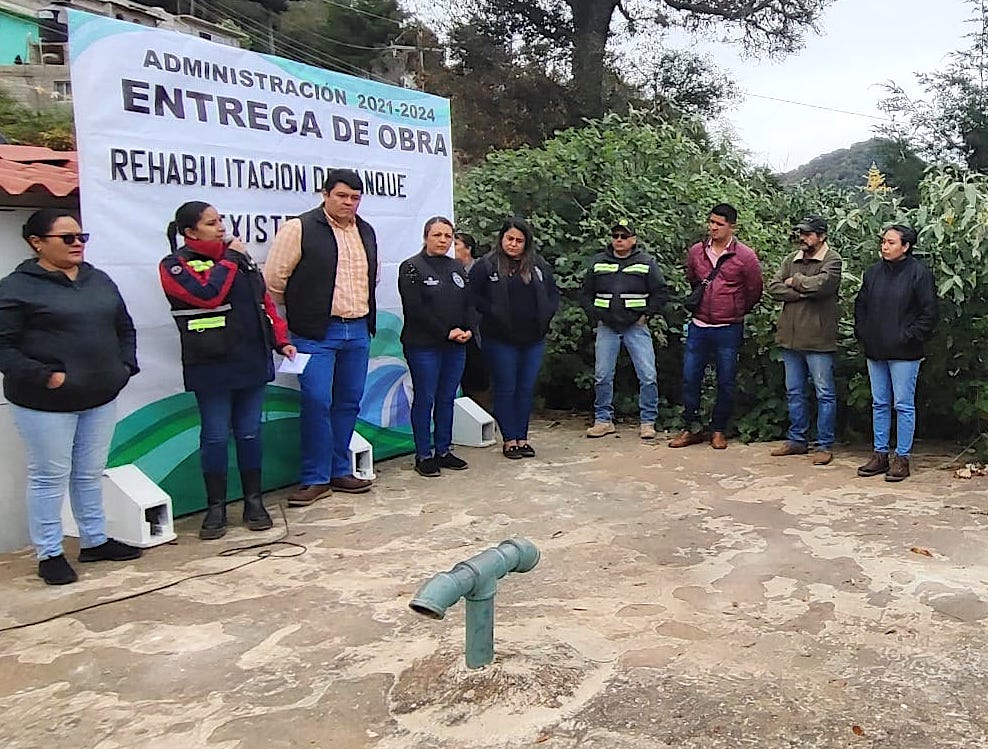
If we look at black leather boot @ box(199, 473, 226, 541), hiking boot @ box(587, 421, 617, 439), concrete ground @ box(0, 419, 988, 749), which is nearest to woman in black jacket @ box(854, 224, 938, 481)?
concrete ground @ box(0, 419, 988, 749)

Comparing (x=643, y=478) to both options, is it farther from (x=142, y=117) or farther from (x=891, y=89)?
(x=891, y=89)

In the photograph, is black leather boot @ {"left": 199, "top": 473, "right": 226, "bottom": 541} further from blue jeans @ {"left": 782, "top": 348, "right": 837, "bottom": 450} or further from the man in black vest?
blue jeans @ {"left": 782, "top": 348, "right": 837, "bottom": 450}

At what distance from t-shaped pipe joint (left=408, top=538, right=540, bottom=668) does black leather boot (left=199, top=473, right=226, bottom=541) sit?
2245 millimetres

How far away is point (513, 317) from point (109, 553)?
3.08 m

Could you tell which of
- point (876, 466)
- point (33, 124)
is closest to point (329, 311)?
point (876, 466)

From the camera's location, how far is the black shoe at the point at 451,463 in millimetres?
6633

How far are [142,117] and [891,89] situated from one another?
30.8 feet

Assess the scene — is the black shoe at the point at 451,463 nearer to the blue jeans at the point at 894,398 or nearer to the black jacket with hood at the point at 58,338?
the black jacket with hood at the point at 58,338

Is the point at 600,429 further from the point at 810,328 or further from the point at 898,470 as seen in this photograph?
the point at 898,470

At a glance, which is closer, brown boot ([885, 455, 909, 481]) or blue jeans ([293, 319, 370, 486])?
blue jeans ([293, 319, 370, 486])

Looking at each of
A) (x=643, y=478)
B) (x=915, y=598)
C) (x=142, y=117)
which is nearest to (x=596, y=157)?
(x=643, y=478)

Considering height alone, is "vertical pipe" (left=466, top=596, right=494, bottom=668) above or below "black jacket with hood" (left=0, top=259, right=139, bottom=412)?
below

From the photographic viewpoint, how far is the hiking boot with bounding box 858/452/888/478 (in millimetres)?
6184

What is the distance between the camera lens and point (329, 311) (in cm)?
572
